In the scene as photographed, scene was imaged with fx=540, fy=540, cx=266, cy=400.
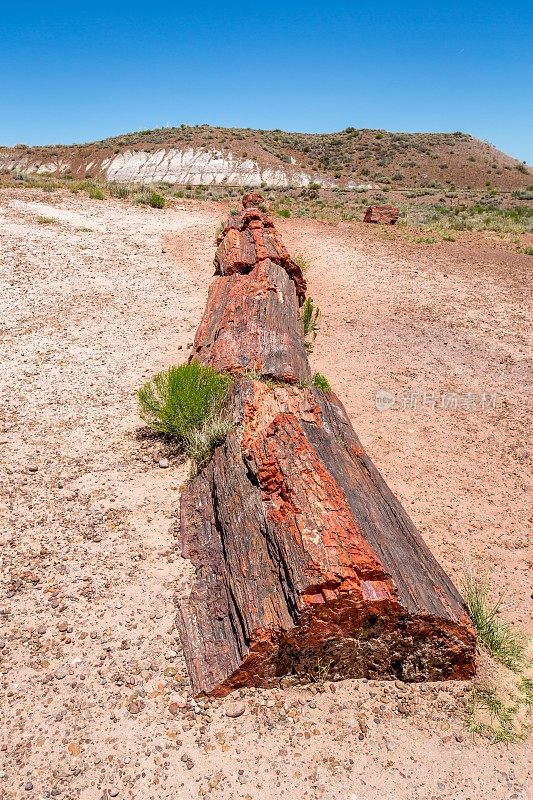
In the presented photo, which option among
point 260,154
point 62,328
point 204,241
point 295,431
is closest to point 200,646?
point 295,431

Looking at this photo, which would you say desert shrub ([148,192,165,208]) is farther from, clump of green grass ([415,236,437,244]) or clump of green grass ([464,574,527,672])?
clump of green grass ([464,574,527,672])

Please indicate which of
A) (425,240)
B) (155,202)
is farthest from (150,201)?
(425,240)

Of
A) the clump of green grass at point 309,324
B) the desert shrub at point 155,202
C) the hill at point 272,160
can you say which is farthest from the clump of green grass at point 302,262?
the hill at point 272,160

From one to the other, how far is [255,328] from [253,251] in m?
3.75

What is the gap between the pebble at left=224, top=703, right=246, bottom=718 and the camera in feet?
10.5

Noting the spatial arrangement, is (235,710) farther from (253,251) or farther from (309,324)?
(253,251)

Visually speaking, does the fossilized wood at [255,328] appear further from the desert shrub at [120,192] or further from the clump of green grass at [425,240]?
the desert shrub at [120,192]

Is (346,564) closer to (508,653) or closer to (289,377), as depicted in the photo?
(508,653)

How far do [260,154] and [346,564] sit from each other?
169 ft

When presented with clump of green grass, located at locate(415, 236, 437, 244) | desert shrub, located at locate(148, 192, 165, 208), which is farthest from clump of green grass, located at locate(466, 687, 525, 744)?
desert shrub, located at locate(148, 192, 165, 208)

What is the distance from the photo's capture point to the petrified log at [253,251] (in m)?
10.2

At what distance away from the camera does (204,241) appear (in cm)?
1500

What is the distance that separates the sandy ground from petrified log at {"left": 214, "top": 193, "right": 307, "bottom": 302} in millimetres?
937

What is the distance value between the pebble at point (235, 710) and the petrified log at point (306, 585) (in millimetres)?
93
